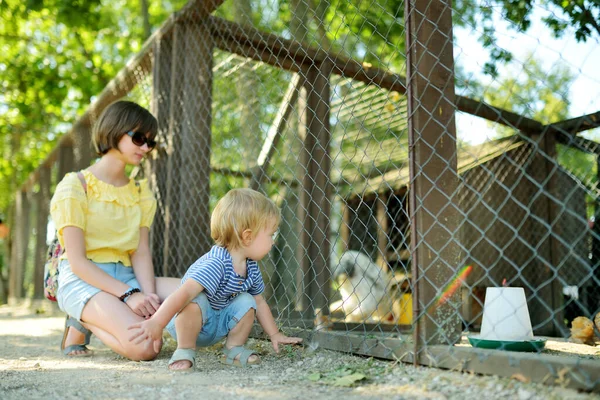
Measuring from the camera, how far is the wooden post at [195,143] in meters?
3.47

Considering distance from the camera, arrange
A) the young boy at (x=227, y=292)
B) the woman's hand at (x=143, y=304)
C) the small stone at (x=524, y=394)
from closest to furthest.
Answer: the small stone at (x=524, y=394), the young boy at (x=227, y=292), the woman's hand at (x=143, y=304)

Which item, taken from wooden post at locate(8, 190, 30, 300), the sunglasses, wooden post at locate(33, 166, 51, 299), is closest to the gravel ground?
the sunglasses

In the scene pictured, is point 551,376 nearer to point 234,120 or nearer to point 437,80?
point 437,80

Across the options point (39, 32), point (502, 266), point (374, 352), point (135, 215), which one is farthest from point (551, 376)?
point (39, 32)

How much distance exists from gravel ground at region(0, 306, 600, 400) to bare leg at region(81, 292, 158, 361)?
0.06 metres

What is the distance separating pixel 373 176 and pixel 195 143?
426cm

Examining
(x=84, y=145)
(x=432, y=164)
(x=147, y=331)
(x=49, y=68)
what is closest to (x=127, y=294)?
(x=147, y=331)

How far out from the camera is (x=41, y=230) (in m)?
7.62

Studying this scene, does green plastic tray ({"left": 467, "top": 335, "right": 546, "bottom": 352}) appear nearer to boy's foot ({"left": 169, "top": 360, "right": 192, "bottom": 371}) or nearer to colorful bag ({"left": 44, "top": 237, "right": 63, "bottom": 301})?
boy's foot ({"left": 169, "top": 360, "right": 192, "bottom": 371})

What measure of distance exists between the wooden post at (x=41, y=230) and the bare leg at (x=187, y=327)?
5.76m

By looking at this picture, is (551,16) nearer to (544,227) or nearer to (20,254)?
(544,227)

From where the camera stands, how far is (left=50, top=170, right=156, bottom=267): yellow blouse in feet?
9.07

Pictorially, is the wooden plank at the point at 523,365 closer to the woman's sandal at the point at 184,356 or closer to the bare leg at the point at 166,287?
the woman's sandal at the point at 184,356

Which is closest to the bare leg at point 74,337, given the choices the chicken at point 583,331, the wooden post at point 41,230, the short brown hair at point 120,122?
the short brown hair at point 120,122
